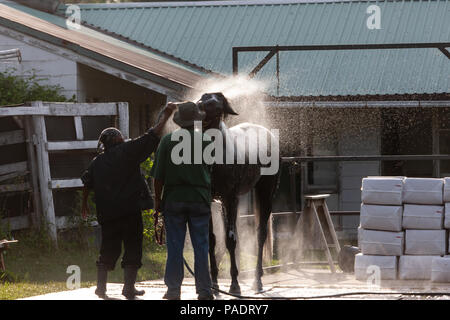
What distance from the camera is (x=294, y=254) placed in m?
13.9

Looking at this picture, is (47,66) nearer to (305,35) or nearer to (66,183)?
(66,183)

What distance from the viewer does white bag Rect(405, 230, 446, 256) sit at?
11.2 m

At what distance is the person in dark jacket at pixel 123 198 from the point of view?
936 cm

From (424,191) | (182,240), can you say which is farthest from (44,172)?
(424,191)

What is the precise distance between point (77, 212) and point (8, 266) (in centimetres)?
174

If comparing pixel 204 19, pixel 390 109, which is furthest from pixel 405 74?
pixel 204 19

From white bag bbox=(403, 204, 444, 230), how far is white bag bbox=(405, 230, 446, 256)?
0.08 m

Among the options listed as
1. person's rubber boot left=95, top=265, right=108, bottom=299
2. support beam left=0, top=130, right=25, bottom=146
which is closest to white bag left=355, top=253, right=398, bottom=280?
person's rubber boot left=95, top=265, right=108, bottom=299

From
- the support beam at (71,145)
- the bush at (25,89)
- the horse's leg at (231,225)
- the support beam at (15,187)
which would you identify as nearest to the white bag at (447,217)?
the horse's leg at (231,225)

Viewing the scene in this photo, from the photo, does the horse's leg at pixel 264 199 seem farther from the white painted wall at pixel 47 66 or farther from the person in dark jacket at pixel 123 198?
the white painted wall at pixel 47 66

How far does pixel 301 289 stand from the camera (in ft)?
34.1

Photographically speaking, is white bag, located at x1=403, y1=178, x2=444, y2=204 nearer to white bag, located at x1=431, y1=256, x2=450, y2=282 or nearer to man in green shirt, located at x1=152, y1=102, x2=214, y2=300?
white bag, located at x1=431, y1=256, x2=450, y2=282

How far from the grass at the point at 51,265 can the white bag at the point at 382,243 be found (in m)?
2.89
